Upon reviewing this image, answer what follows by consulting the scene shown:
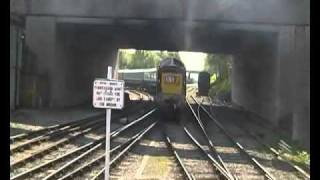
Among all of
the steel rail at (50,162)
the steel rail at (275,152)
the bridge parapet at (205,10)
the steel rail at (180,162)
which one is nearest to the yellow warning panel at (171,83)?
the steel rail at (275,152)

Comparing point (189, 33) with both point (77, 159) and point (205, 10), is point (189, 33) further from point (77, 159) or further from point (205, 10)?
point (77, 159)

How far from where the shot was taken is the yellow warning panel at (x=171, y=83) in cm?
3292

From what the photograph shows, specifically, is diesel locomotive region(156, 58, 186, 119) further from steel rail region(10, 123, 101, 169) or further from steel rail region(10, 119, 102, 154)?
steel rail region(10, 123, 101, 169)

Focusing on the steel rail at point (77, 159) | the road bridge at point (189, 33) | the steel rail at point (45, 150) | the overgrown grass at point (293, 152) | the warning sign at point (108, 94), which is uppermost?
the road bridge at point (189, 33)

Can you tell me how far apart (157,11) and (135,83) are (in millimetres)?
50412

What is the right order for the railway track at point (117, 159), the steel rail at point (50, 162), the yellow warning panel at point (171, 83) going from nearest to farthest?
the steel rail at point (50, 162)
the railway track at point (117, 159)
the yellow warning panel at point (171, 83)

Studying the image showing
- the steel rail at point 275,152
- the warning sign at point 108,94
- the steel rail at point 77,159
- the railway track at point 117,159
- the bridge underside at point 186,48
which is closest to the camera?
the warning sign at point 108,94

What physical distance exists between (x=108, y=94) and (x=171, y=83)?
23.4m

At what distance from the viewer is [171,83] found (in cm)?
3303

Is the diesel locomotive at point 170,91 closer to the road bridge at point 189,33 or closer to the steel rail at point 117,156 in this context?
the road bridge at point 189,33

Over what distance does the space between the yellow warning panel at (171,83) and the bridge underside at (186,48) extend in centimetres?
212

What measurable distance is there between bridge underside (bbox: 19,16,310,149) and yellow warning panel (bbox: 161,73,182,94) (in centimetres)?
212
